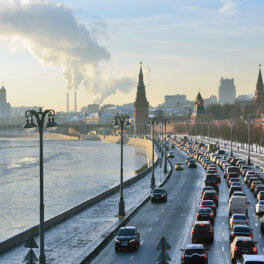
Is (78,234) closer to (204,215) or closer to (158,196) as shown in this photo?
(204,215)

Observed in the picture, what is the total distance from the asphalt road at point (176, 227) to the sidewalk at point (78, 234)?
1.07 m

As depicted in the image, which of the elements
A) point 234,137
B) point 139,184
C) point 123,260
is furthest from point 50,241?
point 234,137

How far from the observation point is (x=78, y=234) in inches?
1166

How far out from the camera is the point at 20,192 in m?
66.5

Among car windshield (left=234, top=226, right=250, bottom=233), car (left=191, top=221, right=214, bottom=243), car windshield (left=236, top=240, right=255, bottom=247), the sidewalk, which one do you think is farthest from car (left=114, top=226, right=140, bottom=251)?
car windshield (left=236, top=240, right=255, bottom=247)

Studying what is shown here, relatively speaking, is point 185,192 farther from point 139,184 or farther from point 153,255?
point 153,255

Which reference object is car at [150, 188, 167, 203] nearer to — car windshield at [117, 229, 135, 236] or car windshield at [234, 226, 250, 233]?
car windshield at [117, 229, 135, 236]

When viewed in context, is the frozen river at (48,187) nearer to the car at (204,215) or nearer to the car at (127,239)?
the car at (204,215)

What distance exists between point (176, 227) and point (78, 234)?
5757 mm

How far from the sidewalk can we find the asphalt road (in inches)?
42.2

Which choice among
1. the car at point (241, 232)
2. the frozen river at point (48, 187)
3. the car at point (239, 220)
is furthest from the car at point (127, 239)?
the frozen river at point (48, 187)

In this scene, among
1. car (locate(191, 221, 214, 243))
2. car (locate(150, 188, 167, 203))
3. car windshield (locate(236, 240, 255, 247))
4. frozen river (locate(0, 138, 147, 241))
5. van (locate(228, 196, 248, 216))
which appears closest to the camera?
car windshield (locate(236, 240, 255, 247))

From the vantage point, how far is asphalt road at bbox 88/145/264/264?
24.2 meters

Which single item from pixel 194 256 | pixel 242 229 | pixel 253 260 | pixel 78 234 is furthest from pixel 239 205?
pixel 253 260
